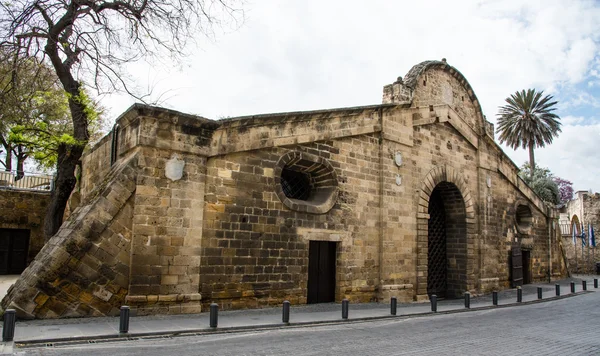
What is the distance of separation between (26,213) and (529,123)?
4203 cm

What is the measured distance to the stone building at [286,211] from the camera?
31.8 ft

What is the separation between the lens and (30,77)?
47.3 feet

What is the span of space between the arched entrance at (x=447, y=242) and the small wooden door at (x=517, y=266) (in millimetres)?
4247

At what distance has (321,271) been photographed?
44.0 feet

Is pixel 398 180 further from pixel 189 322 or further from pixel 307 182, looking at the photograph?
pixel 189 322

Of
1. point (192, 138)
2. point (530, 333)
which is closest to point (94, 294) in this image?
point (192, 138)

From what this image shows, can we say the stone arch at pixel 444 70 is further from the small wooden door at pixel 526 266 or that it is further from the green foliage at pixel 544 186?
the green foliage at pixel 544 186

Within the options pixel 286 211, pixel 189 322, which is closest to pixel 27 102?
pixel 286 211

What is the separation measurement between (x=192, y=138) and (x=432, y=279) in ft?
39.4

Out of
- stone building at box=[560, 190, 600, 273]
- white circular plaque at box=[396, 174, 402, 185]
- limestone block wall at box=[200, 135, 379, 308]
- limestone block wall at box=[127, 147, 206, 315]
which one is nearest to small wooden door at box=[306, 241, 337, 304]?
limestone block wall at box=[200, 135, 379, 308]

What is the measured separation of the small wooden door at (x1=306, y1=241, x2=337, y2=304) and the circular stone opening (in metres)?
13.7

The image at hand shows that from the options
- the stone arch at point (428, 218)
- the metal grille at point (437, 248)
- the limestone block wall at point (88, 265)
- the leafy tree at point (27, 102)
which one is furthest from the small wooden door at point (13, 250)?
the metal grille at point (437, 248)

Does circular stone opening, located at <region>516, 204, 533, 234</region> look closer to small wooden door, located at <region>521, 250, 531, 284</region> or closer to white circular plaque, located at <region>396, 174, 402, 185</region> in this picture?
small wooden door, located at <region>521, 250, 531, 284</region>

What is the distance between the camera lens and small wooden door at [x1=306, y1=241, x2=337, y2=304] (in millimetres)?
13148
